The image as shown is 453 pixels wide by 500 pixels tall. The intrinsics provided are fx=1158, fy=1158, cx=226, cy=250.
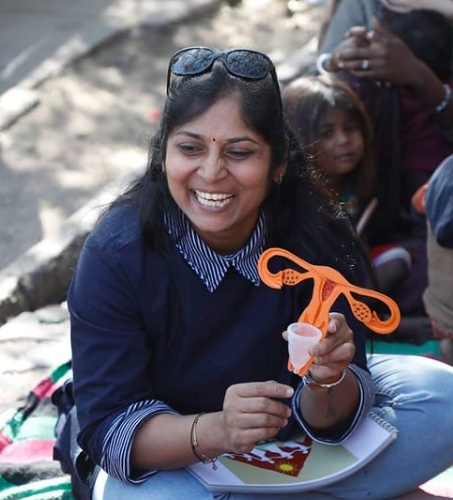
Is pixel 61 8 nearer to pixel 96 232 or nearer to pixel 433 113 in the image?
pixel 433 113

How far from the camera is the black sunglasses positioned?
2.40 m

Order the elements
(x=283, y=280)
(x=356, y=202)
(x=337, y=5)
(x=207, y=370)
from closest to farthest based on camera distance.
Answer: (x=283, y=280), (x=207, y=370), (x=356, y=202), (x=337, y=5)

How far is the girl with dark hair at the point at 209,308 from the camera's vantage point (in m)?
→ 2.40

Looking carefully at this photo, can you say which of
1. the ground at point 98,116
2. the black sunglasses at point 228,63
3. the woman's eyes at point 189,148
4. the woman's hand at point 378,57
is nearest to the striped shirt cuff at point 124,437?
the woman's eyes at point 189,148

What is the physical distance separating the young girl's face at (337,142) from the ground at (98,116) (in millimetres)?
614

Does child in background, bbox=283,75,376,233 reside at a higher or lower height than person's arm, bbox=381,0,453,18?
lower

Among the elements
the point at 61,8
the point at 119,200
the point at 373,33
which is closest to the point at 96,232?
the point at 119,200

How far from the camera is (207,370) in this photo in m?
2.58

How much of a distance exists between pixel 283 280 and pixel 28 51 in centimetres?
450

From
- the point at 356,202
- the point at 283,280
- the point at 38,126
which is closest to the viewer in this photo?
the point at 283,280

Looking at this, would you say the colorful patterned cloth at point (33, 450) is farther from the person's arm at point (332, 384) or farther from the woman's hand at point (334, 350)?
the woman's hand at point (334, 350)

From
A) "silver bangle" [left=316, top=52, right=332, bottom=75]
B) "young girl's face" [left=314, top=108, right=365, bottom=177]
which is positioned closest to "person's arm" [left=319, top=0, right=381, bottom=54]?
"silver bangle" [left=316, top=52, right=332, bottom=75]

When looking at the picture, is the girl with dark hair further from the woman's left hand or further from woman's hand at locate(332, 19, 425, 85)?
woman's hand at locate(332, 19, 425, 85)

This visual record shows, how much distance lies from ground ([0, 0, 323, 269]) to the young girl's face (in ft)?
2.02
